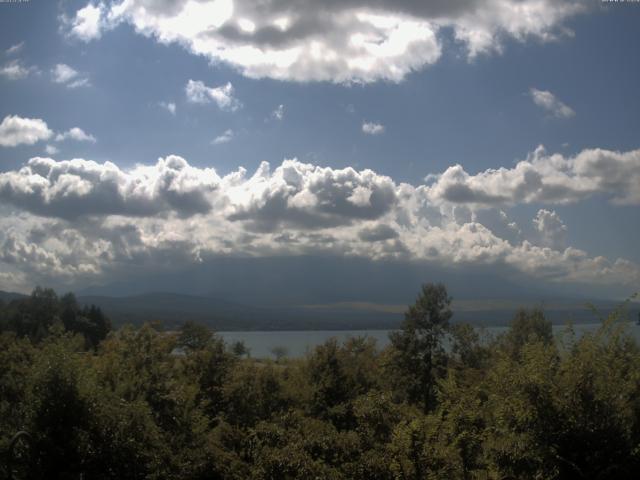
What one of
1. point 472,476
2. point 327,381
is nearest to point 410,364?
point 327,381

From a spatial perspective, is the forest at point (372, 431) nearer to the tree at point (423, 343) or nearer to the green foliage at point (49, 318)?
the tree at point (423, 343)

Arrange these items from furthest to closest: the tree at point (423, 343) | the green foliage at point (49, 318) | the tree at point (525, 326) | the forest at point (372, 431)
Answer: the green foliage at point (49, 318)
the tree at point (525, 326)
the tree at point (423, 343)
the forest at point (372, 431)

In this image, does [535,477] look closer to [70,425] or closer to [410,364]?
[70,425]

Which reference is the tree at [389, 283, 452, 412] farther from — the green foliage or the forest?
the green foliage

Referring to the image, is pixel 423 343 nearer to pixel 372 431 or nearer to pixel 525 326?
pixel 525 326

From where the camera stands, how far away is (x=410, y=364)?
47312 millimetres

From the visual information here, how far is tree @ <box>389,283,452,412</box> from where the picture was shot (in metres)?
46.5

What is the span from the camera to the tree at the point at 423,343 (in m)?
46.5

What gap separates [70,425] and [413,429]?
875cm

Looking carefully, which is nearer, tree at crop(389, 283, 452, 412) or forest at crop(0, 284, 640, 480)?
forest at crop(0, 284, 640, 480)

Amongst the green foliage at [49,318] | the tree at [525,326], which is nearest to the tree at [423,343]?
the tree at [525,326]

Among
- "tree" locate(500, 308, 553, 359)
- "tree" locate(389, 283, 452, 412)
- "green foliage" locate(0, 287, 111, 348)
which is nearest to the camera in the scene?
"tree" locate(389, 283, 452, 412)

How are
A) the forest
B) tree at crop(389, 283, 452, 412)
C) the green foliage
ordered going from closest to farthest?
the forest
tree at crop(389, 283, 452, 412)
the green foliage

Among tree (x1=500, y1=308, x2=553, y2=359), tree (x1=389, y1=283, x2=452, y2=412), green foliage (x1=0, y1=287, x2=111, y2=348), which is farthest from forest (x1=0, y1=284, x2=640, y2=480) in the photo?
green foliage (x1=0, y1=287, x2=111, y2=348)
